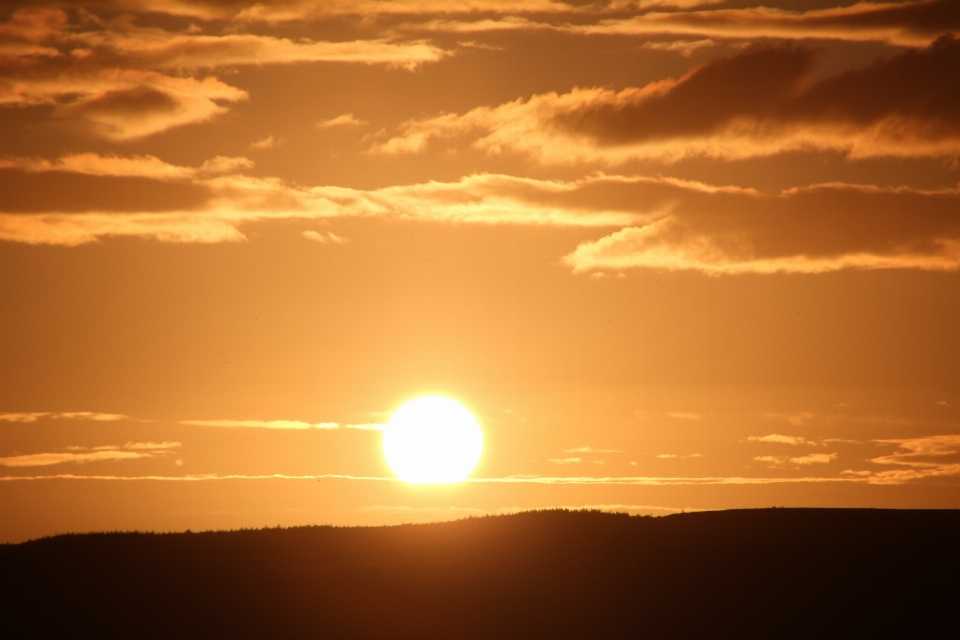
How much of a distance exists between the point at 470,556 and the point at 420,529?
5097mm

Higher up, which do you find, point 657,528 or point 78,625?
point 657,528

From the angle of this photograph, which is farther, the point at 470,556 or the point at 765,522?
the point at 765,522

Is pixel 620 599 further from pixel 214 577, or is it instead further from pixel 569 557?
pixel 214 577

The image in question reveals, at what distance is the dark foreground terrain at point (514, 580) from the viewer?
45.0 metres

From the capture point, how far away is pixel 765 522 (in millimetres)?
55438

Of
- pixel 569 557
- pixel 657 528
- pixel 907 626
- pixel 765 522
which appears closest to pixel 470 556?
pixel 569 557

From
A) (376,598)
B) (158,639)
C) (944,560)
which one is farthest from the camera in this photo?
(944,560)

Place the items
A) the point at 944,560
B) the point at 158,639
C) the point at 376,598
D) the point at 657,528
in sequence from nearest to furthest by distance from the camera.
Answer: the point at 158,639
the point at 376,598
the point at 944,560
the point at 657,528

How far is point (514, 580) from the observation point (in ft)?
162

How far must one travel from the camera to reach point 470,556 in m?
51.9

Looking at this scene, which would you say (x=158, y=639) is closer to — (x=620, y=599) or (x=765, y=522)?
(x=620, y=599)

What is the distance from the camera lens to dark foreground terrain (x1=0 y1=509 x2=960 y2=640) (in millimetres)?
45031

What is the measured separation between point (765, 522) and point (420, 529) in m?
16.3

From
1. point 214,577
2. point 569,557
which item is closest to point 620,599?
point 569,557
